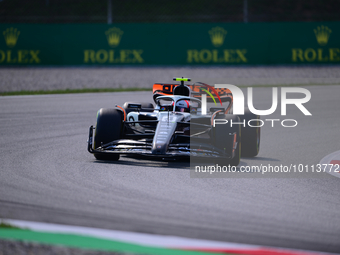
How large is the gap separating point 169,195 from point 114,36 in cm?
1578

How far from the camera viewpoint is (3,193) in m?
5.15

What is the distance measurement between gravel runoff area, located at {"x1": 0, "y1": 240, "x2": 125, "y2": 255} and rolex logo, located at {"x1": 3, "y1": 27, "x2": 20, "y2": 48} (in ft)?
57.7

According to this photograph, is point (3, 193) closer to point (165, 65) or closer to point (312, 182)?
point (312, 182)

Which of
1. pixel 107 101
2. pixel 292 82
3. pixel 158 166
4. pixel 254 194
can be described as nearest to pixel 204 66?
pixel 292 82

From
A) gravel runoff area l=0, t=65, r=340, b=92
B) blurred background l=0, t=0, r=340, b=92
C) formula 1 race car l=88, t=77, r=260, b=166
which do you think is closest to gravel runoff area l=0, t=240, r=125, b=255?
formula 1 race car l=88, t=77, r=260, b=166

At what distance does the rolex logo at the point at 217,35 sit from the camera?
20.5m

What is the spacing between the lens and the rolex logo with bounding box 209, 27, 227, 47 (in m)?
20.5

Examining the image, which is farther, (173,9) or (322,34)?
(173,9)

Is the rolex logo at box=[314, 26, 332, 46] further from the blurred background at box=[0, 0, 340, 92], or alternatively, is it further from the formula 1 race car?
the formula 1 race car

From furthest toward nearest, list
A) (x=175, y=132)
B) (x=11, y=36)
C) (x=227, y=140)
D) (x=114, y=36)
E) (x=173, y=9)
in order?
(x=173, y=9), (x=114, y=36), (x=11, y=36), (x=175, y=132), (x=227, y=140)

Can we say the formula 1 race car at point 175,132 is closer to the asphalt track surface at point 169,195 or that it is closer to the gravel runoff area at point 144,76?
the asphalt track surface at point 169,195

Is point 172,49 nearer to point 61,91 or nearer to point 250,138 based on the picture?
point 61,91

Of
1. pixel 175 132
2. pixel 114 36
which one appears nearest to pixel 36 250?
pixel 175 132

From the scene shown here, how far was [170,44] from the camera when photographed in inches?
808
